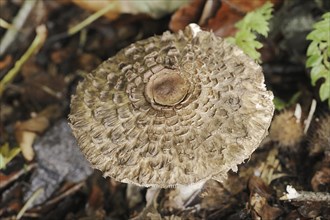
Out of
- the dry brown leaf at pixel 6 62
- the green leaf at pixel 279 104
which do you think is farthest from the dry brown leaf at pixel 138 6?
the green leaf at pixel 279 104

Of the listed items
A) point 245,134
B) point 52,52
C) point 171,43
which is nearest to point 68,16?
point 52,52

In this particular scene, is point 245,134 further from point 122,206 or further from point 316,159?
point 122,206

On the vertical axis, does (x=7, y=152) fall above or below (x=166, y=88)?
below

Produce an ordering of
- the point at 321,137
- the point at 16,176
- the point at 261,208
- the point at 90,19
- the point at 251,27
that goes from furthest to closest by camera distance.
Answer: the point at 90,19, the point at 16,176, the point at 251,27, the point at 321,137, the point at 261,208

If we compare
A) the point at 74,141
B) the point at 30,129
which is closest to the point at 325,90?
the point at 74,141

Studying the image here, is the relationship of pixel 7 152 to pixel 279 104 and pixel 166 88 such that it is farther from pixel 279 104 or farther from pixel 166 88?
pixel 279 104

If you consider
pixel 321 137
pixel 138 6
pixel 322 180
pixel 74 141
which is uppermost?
pixel 138 6
